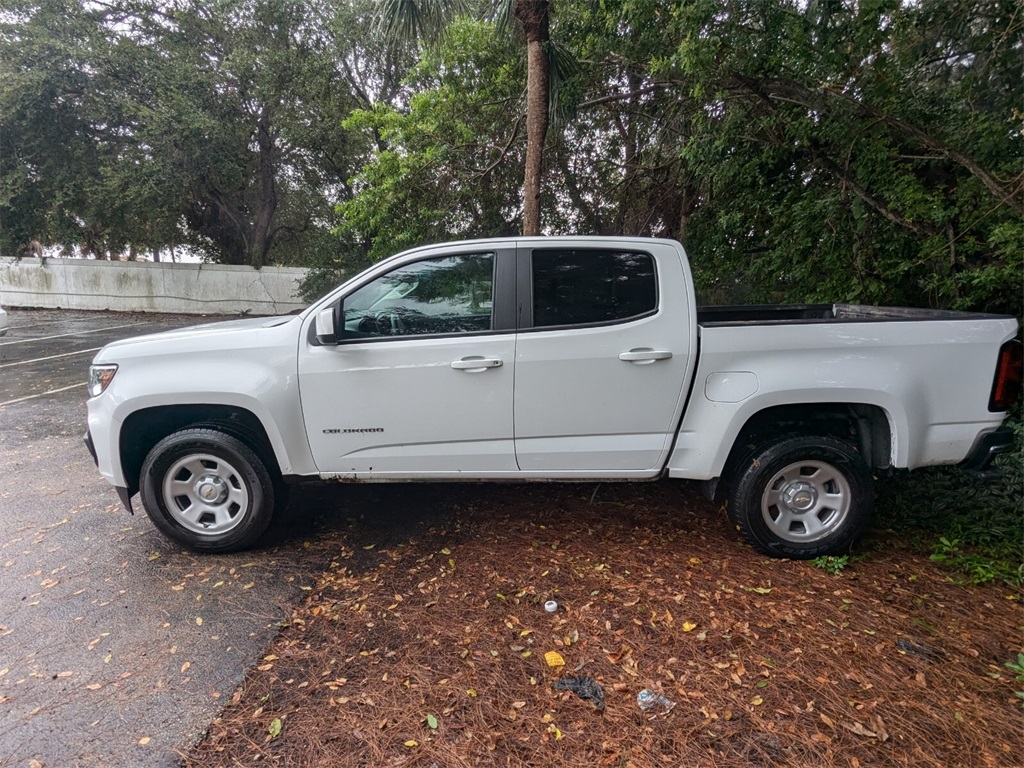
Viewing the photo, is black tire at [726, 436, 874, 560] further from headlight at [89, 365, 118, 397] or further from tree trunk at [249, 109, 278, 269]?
tree trunk at [249, 109, 278, 269]

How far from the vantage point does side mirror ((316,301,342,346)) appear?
317cm

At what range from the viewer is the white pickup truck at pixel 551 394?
125 inches

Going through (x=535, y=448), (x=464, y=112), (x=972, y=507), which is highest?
(x=464, y=112)

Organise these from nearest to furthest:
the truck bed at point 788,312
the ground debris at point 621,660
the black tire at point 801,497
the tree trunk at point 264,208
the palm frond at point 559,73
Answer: the ground debris at point 621,660, the black tire at point 801,497, the truck bed at point 788,312, the palm frond at point 559,73, the tree trunk at point 264,208

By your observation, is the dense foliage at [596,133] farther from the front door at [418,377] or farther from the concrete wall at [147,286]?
the front door at [418,377]

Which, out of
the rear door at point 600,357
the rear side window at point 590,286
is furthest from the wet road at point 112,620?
the rear side window at point 590,286

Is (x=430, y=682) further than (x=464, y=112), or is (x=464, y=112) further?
(x=464, y=112)

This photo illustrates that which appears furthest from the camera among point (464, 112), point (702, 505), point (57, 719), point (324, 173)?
point (324, 173)

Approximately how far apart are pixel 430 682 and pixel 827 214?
5.67 m

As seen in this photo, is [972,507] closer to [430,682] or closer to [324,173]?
[430,682]

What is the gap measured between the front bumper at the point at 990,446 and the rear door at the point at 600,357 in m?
1.68

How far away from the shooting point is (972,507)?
348 cm

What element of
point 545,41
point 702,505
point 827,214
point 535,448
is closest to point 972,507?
point 702,505

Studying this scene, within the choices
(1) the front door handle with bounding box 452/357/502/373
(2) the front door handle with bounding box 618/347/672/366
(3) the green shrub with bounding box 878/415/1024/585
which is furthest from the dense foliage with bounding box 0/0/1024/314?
(1) the front door handle with bounding box 452/357/502/373
